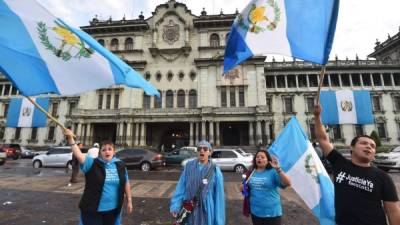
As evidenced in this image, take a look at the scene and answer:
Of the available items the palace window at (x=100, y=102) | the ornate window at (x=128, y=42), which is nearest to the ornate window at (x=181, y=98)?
the ornate window at (x=128, y=42)

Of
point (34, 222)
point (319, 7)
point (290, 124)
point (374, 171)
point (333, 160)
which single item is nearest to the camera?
point (374, 171)

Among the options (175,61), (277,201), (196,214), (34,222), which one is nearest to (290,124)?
(277,201)

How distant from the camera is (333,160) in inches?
115

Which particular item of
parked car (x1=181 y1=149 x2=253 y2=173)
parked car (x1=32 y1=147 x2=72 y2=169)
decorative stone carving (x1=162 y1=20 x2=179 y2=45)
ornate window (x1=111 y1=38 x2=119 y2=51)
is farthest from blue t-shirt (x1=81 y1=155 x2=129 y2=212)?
ornate window (x1=111 y1=38 x2=119 y2=51)

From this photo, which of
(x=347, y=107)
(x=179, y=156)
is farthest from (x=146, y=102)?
(x=347, y=107)

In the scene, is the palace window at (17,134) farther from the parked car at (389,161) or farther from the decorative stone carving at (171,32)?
the parked car at (389,161)

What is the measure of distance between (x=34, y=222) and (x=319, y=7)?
733 centimetres

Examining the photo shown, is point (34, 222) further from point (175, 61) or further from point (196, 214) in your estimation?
point (175, 61)

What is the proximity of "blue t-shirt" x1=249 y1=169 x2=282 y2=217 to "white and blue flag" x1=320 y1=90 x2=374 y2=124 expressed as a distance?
19378mm

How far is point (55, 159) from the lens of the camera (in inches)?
682

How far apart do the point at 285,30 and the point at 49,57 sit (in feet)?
14.0

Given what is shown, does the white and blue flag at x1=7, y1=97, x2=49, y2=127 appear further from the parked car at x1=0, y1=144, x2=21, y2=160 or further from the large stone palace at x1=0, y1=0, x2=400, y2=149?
the large stone palace at x1=0, y1=0, x2=400, y2=149

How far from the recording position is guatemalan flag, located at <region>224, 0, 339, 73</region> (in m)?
3.71

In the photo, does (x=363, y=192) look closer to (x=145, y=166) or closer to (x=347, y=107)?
(x=145, y=166)
